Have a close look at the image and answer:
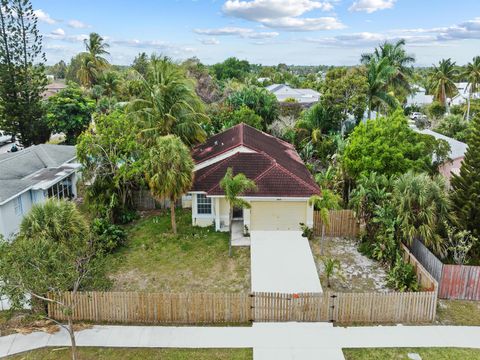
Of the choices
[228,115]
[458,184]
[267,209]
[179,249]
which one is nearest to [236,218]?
[267,209]

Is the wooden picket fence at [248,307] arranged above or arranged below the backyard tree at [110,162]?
below

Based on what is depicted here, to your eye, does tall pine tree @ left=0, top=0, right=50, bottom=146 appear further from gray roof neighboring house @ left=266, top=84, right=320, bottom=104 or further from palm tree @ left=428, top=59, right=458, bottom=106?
palm tree @ left=428, top=59, right=458, bottom=106

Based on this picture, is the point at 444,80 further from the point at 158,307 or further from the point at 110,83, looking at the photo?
the point at 158,307

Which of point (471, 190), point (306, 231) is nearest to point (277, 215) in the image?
point (306, 231)

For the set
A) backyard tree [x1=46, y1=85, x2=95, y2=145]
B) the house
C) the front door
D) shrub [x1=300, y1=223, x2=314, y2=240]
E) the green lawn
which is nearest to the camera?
the green lawn

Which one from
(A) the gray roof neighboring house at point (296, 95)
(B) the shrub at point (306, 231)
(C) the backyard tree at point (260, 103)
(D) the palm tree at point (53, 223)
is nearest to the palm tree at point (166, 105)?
(D) the palm tree at point (53, 223)

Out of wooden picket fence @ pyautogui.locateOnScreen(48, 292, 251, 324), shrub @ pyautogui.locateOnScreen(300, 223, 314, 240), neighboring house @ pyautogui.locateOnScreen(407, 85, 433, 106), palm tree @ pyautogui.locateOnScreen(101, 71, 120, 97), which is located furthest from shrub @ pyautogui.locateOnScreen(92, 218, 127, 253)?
neighboring house @ pyautogui.locateOnScreen(407, 85, 433, 106)

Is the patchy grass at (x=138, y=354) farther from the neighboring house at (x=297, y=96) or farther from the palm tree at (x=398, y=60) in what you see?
the neighboring house at (x=297, y=96)
